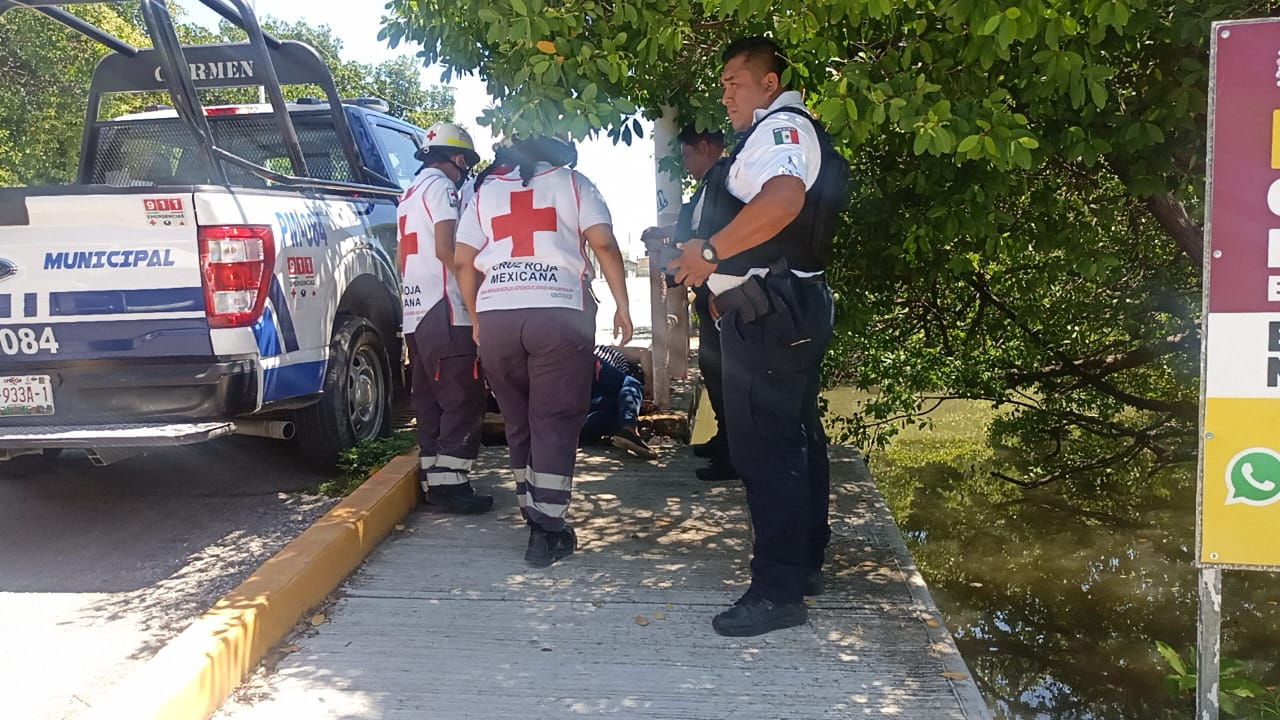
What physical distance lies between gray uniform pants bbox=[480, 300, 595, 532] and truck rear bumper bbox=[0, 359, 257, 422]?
3.80 ft

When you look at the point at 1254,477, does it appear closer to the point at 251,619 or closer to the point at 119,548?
the point at 251,619

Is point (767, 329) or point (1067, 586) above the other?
point (767, 329)

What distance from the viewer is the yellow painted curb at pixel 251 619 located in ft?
9.21

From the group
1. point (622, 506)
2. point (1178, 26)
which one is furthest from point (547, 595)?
point (1178, 26)

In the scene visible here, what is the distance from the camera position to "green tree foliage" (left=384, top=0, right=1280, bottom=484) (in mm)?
3494

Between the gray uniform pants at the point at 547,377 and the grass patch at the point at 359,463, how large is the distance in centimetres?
146

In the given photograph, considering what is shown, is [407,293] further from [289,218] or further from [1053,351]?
[1053,351]

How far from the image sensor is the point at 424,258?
190 inches

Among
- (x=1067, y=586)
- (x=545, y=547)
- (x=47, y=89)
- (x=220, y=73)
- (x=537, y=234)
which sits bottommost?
(x=1067, y=586)

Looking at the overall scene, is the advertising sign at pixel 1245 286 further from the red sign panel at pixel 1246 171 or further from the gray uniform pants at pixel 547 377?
the gray uniform pants at pixel 547 377

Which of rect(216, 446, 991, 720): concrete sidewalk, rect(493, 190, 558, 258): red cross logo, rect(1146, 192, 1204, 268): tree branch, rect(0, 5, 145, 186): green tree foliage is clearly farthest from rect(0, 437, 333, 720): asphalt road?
rect(0, 5, 145, 186): green tree foliage

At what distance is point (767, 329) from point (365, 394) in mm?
3162

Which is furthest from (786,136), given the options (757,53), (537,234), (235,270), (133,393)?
(133,393)

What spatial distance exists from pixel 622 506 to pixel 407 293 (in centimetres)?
147
